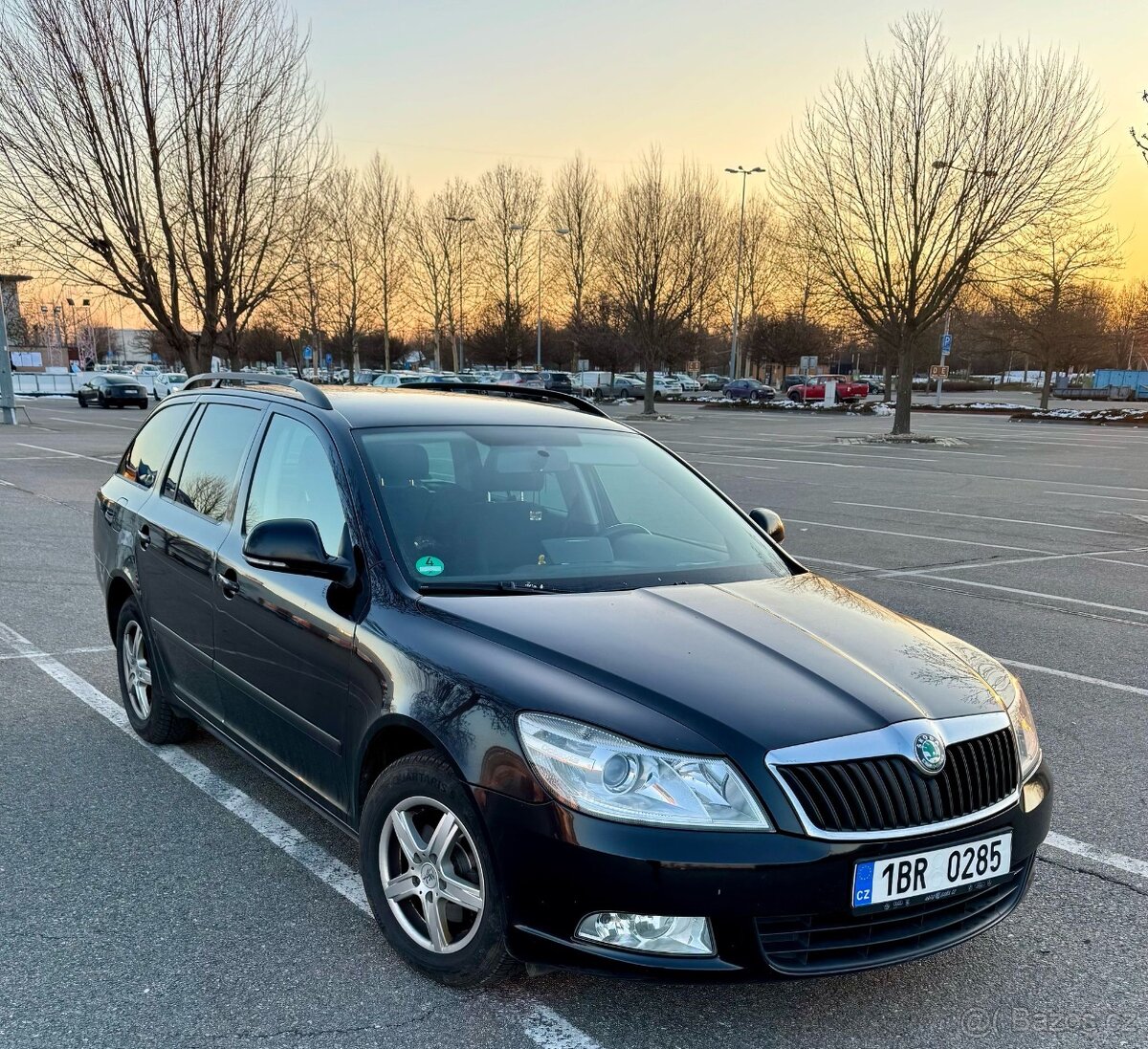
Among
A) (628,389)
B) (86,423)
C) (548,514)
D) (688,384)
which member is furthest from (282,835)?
(688,384)

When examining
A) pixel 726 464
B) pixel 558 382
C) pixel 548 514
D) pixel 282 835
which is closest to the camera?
pixel 548 514

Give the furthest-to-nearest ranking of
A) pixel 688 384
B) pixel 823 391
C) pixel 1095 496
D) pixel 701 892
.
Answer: pixel 688 384 < pixel 823 391 < pixel 1095 496 < pixel 701 892

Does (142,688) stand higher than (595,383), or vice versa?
(595,383)

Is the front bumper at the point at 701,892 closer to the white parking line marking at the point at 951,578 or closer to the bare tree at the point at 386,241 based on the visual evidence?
the white parking line marking at the point at 951,578

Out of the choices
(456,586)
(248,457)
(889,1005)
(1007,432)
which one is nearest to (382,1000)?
(456,586)

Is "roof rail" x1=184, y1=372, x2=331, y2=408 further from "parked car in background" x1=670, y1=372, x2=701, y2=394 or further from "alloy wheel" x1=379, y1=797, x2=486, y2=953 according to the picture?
"parked car in background" x1=670, y1=372, x2=701, y2=394

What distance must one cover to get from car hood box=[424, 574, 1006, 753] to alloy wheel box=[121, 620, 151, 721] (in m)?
2.34

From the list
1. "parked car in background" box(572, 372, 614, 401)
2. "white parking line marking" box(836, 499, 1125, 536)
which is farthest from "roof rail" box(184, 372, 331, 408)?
"parked car in background" box(572, 372, 614, 401)

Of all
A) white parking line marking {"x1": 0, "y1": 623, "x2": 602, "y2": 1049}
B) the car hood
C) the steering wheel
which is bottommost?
white parking line marking {"x1": 0, "y1": 623, "x2": 602, "y2": 1049}

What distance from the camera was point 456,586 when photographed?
3.04 metres

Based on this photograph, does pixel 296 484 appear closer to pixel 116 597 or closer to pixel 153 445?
pixel 153 445

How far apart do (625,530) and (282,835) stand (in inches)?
68.3

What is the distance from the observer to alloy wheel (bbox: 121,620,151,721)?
15.1 ft

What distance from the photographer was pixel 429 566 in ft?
10.2
